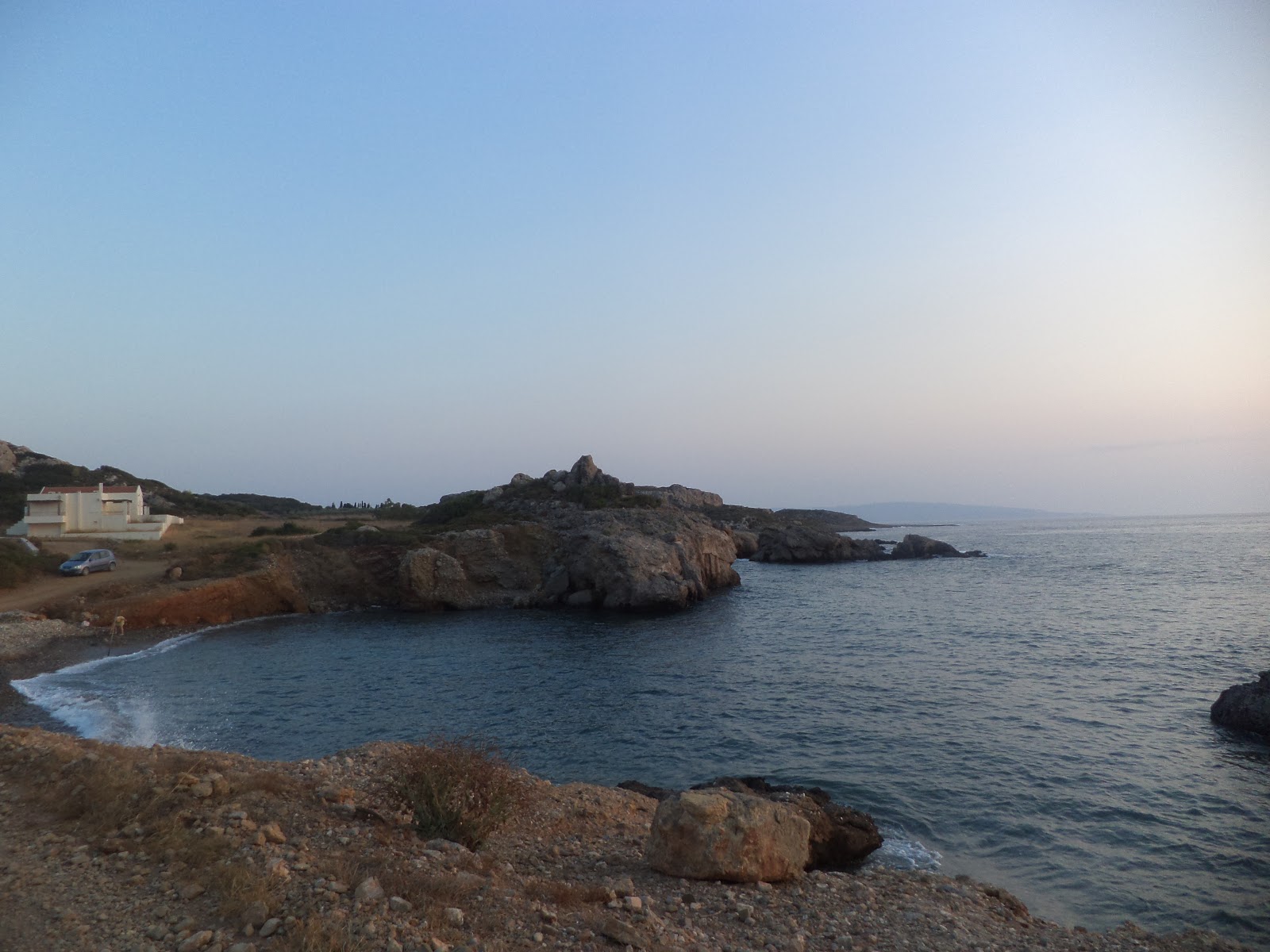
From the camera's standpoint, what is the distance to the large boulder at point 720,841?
33.2 ft

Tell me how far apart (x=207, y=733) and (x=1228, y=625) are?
43035mm

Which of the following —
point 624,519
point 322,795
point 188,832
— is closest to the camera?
point 188,832

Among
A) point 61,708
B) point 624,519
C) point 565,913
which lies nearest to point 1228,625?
point 624,519

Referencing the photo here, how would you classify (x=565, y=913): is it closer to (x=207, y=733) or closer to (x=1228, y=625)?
(x=207, y=733)

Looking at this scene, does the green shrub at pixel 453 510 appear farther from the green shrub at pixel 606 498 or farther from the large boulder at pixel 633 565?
the large boulder at pixel 633 565

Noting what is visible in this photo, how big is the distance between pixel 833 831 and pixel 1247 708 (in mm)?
14541

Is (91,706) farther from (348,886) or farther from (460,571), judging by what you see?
(460,571)

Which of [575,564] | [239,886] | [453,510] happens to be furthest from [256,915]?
[453,510]

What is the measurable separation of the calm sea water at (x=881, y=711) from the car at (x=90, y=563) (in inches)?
428

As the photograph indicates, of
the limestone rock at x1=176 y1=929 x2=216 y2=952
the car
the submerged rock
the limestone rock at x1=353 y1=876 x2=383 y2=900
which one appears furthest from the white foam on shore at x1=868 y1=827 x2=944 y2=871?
the car

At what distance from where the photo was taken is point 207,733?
20328 millimetres

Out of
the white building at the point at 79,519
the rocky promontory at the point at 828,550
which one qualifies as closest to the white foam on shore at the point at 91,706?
the white building at the point at 79,519

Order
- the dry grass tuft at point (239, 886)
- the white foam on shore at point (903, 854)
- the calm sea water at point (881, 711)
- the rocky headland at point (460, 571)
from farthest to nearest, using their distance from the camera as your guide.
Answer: the rocky headland at point (460, 571) < the calm sea water at point (881, 711) < the white foam on shore at point (903, 854) < the dry grass tuft at point (239, 886)

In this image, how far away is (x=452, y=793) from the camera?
33.8 feet
